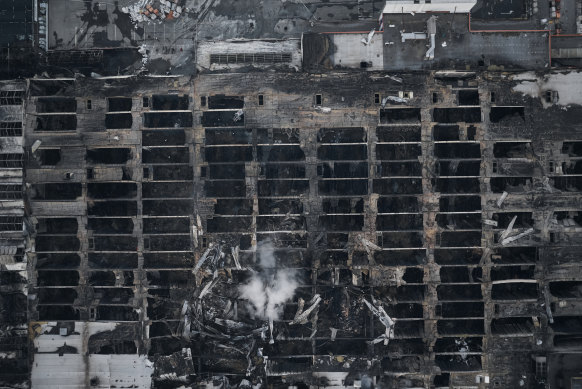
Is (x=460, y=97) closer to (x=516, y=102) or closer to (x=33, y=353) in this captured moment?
(x=516, y=102)

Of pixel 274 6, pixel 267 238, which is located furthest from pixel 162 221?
pixel 274 6

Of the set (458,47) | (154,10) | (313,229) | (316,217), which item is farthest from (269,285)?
(154,10)

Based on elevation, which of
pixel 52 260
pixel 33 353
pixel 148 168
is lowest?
pixel 33 353

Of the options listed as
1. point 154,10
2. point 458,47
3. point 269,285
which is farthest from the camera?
point 154,10

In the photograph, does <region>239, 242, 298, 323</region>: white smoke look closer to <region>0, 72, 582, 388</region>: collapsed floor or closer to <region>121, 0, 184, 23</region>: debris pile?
<region>0, 72, 582, 388</region>: collapsed floor

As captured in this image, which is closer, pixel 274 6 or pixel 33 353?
pixel 33 353

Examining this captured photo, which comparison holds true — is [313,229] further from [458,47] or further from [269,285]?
[458,47]

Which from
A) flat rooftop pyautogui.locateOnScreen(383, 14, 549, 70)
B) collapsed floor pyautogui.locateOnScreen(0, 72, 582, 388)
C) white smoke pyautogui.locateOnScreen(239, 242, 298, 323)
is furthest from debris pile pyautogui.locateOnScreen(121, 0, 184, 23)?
white smoke pyautogui.locateOnScreen(239, 242, 298, 323)
